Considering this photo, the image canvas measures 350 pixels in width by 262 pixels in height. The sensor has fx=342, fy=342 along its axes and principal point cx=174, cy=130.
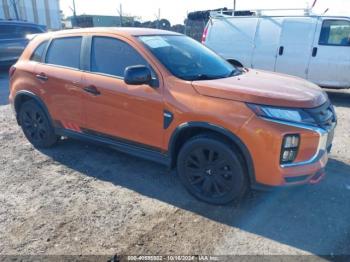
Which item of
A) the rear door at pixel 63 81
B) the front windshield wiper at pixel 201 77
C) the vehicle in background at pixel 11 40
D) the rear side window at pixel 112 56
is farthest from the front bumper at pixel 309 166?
the vehicle in background at pixel 11 40

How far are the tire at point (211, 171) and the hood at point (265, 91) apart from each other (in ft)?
1.53

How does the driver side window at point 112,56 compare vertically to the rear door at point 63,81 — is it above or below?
above

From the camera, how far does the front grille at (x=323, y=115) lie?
315 centimetres

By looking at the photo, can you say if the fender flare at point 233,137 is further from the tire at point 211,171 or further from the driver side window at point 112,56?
the driver side window at point 112,56

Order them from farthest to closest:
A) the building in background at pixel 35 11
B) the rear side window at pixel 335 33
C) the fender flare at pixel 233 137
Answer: the building in background at pixel 35 11 → the rear side window at pixel 335 33 → the fender flare at pixel 233 137

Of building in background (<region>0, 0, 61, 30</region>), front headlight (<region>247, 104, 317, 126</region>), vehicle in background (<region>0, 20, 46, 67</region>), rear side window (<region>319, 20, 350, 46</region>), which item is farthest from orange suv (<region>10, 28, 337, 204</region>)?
building in background (<region>0, 0, 61, 30</region>)

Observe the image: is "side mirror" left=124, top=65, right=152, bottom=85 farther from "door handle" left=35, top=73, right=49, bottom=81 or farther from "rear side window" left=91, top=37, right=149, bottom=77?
"door handle" left=35, top=73, right=49, bottom=81

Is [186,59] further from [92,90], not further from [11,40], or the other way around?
[11,40]

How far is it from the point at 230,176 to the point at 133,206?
1049 mm

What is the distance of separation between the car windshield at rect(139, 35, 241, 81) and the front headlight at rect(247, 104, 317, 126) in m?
0.81

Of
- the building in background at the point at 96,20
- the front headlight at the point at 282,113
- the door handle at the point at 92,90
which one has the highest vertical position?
the front headlight at the point at 282,113

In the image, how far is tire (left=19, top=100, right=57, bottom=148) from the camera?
16.0 ft

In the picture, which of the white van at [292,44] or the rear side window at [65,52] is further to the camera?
the white van at [292,44]

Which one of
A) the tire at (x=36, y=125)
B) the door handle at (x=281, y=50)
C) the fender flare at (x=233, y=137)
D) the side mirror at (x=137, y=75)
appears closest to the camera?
the fender flare at (x=233, y=137)
